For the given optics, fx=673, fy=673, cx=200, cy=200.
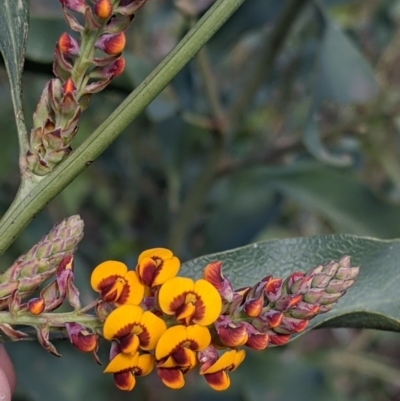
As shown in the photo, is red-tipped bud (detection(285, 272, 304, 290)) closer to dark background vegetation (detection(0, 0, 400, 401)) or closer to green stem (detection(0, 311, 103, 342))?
green stem (detection(0, 311, 103, 342))

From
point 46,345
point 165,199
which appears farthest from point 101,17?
point 165,199

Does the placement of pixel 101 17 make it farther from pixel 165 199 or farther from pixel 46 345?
pixel 165 199

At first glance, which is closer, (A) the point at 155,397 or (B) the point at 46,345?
(B) the point at 46,345

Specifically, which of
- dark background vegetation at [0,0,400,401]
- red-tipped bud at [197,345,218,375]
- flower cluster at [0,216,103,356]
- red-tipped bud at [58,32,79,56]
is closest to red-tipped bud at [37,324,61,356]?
flower cluster at [0,216,103,356]

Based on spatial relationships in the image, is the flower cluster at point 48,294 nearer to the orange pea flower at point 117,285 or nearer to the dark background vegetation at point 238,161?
the orange pea flower at point 117,285

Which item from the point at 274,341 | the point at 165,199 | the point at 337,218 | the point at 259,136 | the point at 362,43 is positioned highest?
the point at 274,341

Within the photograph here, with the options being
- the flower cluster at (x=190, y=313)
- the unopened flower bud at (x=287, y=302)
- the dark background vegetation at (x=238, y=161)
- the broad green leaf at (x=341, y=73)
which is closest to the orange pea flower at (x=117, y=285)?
the flower cluster at (x=190, y=313)
